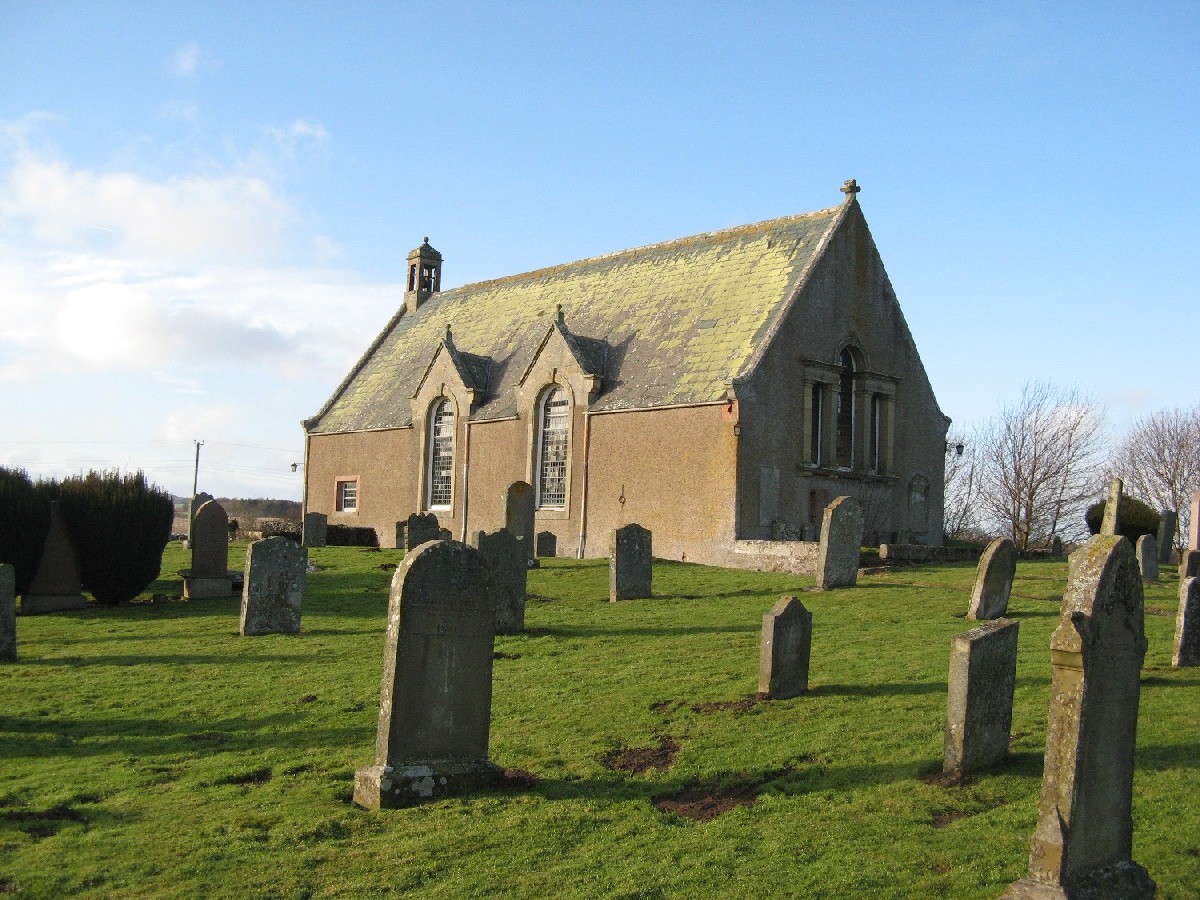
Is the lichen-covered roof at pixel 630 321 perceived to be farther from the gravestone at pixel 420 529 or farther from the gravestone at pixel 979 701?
the gravestone at pixel 979 701

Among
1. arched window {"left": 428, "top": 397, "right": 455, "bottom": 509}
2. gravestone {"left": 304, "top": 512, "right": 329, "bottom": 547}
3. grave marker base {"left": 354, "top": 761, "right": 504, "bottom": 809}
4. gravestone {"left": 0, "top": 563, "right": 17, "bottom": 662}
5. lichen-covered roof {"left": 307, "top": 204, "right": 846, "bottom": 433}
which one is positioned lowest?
grave marker base {"left": 354, "top": 761, "right": 504, "bottom": 809}

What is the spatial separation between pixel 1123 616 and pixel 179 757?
8581 mm

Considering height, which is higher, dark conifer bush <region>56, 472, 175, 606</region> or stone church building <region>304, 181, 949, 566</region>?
stone church building <region>304, 181, 949, 566</region>

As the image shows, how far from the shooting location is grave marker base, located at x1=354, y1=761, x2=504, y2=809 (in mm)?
8773

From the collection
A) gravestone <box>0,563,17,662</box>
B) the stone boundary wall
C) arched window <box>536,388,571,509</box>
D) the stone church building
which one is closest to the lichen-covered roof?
the stone church building

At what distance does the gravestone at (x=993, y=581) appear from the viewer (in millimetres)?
16172

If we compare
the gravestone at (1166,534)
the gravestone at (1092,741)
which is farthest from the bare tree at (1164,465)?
the gravestone at (1092,741)

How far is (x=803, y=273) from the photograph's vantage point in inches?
1146

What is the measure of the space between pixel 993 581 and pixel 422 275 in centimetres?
3425

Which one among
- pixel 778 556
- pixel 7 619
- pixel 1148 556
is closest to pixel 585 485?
pixel 778 556

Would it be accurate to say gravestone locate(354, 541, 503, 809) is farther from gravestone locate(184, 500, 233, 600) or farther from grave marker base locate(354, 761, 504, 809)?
gravestone locate(184, 500, 233, 600)

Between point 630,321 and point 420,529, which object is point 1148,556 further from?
point 420,529

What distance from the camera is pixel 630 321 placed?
1305 inches

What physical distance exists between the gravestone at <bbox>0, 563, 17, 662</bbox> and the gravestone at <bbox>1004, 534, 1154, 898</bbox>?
566 inches
